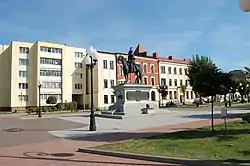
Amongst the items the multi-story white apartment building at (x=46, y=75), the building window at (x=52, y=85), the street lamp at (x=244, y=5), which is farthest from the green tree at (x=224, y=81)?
the building window at (x=52, y=85)

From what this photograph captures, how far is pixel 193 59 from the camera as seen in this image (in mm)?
67750

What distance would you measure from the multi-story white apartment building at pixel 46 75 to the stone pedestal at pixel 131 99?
33335 mm

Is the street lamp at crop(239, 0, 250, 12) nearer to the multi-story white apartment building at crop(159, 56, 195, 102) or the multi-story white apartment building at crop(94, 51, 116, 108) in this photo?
the multi-story white apartment building at crop(94, 51, 116, 108)

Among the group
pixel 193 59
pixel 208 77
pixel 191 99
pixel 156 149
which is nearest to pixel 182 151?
pixel 156 149

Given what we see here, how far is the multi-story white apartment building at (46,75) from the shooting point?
6481 centimetres

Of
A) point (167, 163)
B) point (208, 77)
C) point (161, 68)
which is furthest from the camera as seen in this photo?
point (161, 68)

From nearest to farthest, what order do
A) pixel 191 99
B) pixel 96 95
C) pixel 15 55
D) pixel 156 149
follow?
pixel 156 149
pixel 15 55
pixel 96 95
pixel 191 99

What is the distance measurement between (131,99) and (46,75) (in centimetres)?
3914

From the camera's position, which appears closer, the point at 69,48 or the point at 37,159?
the point at 37,159

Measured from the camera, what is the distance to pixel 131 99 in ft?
106

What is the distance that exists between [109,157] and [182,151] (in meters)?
2.21

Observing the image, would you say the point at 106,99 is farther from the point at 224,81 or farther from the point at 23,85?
the point at 224,81

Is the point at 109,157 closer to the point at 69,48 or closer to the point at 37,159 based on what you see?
the point at 37,159

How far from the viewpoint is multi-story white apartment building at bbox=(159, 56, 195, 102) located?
82562mm
